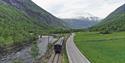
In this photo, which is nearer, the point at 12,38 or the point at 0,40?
the point at 0,40

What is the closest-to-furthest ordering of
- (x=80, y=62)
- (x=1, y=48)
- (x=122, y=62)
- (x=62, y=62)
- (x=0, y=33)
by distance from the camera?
1. (x=122, y=62)
2. (x=80, y=62)
3. (x=62, y=62)
4. (x=1, y=48)
5. (x=0, y=33)

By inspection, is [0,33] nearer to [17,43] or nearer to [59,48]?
[17,43]

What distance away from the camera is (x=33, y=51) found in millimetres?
108750

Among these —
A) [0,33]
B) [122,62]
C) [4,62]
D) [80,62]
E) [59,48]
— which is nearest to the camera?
[122,62]

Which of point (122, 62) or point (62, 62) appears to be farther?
point (62, 62)

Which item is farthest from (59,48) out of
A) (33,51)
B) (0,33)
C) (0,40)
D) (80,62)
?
(0,33)

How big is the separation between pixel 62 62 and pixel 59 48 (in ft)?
112

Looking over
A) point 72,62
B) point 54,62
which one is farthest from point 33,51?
point 72,62

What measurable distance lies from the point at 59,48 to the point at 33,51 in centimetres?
1314

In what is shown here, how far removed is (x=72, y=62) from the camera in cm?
7838

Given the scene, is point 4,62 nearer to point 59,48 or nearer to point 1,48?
point 59,48

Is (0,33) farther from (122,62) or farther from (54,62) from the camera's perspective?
(122,62)

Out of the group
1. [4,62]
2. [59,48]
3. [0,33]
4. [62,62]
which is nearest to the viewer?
[62,62]

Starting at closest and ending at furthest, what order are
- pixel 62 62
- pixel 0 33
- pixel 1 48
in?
1. pixel 62 62
2. pixel 1 48
3. pixel 0 33
